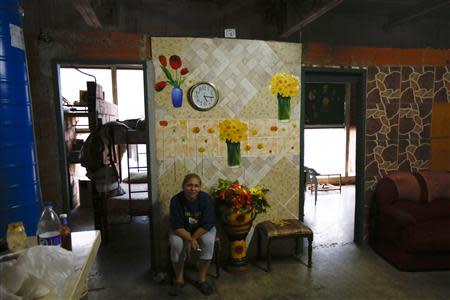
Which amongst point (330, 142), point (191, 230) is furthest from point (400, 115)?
point (330, 142)

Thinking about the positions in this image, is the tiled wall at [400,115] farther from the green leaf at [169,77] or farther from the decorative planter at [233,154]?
the green leaf at [169,77]

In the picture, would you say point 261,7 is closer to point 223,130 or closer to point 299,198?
point 223,130

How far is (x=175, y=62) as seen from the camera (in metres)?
2.92

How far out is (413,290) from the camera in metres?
2.66

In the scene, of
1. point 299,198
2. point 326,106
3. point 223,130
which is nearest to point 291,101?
point 223,130

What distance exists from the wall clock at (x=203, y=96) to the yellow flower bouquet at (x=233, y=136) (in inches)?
9.2

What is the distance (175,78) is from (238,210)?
1.40 meters

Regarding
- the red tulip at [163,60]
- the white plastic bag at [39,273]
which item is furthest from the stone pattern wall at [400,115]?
the white plastic bag at [39,273]

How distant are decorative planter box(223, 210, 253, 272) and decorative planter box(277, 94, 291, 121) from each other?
42.8 inches

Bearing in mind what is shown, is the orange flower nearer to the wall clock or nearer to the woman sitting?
the wall clock

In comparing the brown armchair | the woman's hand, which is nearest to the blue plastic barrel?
the woman's hand

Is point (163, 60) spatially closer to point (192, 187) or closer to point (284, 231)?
point (192, 187)

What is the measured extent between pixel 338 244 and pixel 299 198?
33.5 inches

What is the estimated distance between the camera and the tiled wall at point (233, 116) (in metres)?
2.97
